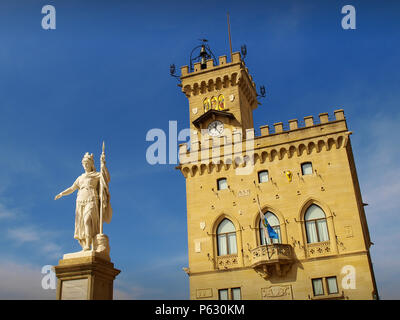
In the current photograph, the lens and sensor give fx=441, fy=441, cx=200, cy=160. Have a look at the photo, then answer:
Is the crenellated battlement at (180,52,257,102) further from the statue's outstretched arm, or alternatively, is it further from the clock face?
Result: the statue's outstretched arm

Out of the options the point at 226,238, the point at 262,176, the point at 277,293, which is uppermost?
the point at 262,176

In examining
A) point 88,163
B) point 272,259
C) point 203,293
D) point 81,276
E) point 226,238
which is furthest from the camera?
point 226,238

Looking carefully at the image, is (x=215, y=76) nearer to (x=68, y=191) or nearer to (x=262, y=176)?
(x=262, y=176)

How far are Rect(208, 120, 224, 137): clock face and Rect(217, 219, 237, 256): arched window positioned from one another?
8.38m

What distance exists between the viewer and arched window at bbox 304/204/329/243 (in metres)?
33.0

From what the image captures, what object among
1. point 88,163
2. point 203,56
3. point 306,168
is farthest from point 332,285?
point 203,56

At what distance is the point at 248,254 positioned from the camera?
33906 mm

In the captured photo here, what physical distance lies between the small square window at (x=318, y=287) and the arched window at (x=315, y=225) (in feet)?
9.58

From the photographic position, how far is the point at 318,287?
31719 mm

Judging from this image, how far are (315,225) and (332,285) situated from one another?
4.49 m

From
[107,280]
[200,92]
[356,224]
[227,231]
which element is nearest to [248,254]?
[227,231]

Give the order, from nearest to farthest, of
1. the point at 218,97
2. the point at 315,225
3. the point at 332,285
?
the point at 332,285 → the point at 315,225 → the point at 218,97

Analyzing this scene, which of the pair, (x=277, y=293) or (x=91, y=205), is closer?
(x=91, y=205)
